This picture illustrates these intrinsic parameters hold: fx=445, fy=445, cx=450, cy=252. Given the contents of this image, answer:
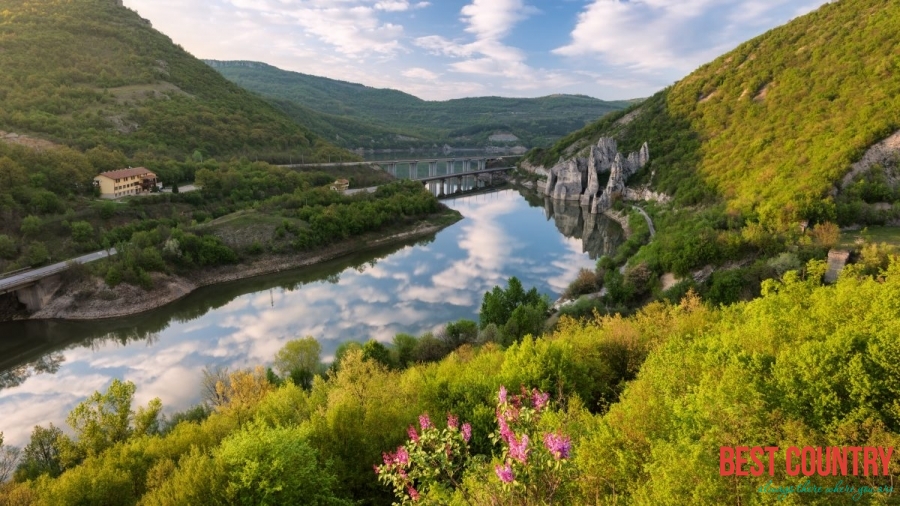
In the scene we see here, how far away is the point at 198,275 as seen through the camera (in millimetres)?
44969

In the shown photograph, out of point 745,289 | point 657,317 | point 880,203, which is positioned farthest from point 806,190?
point 657,317

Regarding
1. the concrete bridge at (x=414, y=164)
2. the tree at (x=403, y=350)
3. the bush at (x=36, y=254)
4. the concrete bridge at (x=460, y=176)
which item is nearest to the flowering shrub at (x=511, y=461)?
Result: the tree at (x=403, y=350)

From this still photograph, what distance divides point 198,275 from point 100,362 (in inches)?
573

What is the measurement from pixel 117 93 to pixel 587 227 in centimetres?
8512

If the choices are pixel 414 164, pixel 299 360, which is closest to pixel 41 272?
pixel 299 360

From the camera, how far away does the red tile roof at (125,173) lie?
51.7m

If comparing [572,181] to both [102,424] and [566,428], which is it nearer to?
[566,428]

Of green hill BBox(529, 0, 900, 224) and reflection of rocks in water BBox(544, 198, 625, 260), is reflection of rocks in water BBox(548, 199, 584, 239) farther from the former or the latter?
green hill BBox(529, 0, 900, 224)

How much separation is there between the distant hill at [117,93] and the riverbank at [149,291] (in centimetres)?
3370

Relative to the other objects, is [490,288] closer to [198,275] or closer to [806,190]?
[806,190]

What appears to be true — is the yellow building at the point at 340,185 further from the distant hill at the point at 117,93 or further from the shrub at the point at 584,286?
the shrub at the point at 584,286

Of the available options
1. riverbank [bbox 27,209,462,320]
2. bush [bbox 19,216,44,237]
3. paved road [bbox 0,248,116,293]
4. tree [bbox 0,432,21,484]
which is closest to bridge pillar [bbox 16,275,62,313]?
riverbank [bbox 27,209,462,320]

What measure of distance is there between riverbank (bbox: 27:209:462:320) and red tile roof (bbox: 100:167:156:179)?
18.6 m

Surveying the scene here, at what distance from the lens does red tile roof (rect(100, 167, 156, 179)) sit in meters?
51.7
